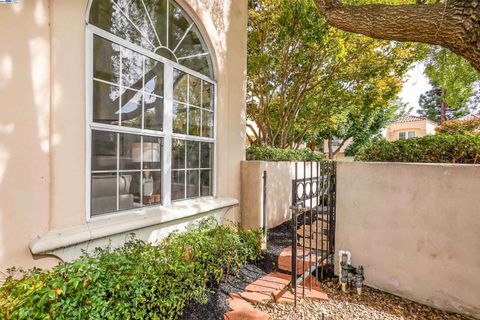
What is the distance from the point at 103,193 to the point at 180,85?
2307 millimetres

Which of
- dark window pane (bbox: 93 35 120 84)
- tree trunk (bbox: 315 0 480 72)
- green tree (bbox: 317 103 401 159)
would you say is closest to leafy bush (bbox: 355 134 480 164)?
tree trunk (bbox: 315 0 480 72)

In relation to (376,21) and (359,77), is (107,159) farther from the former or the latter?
(359,77)

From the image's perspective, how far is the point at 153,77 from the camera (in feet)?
12.7

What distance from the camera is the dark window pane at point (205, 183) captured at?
485 centimetres

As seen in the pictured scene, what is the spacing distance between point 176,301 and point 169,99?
3.03 metres

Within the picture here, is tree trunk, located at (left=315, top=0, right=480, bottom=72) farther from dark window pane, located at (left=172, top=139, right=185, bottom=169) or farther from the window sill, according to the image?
the window sill

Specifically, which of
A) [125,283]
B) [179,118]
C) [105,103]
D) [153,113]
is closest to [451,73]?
[179,118]

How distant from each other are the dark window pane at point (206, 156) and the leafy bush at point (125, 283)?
158cm

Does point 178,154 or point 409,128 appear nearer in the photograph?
point 178,154

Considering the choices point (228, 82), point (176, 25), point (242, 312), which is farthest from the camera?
point (228, 82)

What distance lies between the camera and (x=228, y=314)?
2.94 meters

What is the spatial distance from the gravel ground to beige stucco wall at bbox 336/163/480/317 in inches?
5.7

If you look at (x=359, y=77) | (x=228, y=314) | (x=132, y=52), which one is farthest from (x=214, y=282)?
(x=359, y=77)

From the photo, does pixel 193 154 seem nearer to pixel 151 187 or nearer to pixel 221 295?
pixel 151 187
